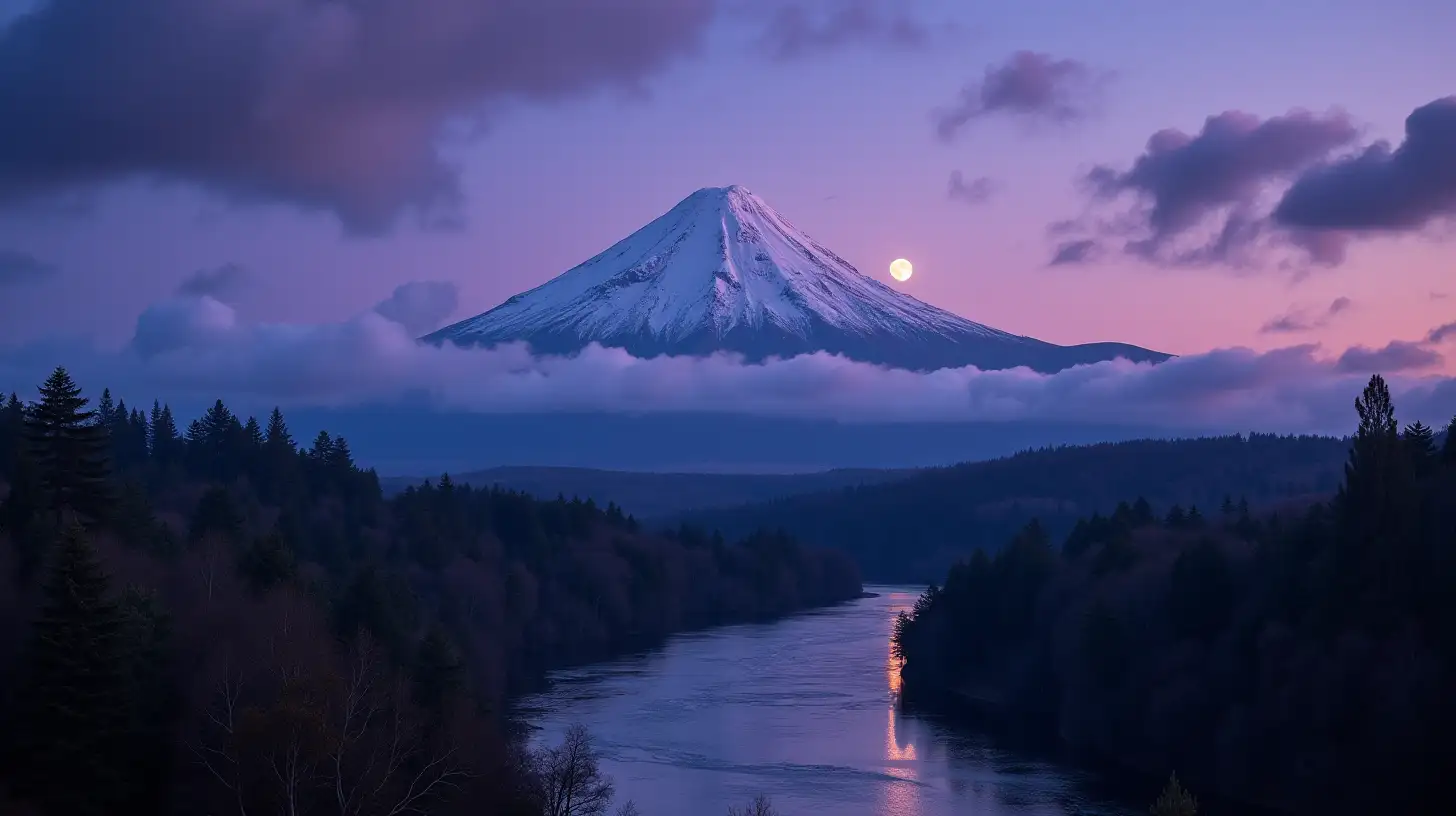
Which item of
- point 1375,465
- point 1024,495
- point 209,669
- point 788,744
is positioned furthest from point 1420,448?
point 1024,495

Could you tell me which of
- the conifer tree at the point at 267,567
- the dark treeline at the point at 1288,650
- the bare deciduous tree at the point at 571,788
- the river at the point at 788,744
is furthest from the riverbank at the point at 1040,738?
the conifer tree at the point at 267,567

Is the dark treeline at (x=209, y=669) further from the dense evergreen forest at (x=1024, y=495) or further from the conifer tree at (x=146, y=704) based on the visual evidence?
the dense evergreen forest at (x=1024, y=495)

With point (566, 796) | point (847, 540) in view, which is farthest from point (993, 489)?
point (566, 796)

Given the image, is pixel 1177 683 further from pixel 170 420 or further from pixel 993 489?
pixel 993 489

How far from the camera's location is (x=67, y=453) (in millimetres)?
36000

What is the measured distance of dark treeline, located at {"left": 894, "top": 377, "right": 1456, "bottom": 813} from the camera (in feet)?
114

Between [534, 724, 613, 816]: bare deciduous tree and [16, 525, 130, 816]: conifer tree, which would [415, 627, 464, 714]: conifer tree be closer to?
[534, 724, 613, 816]: bare deciduous tree

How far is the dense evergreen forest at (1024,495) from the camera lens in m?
136

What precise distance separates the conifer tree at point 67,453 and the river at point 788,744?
1395 cm

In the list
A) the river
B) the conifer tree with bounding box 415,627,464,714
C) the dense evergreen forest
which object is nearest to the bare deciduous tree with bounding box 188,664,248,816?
the conifer tree with bounding box 415,627,464,714

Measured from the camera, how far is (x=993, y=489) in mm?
150250

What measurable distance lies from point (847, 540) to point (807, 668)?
8283 cm

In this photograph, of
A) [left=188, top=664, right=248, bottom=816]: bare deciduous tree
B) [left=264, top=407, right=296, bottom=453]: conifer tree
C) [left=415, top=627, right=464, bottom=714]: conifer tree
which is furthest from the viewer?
[left=264, top=407, right=296, bottom=453]: conifer tree

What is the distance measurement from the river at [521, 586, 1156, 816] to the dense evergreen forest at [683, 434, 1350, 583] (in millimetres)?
72673
